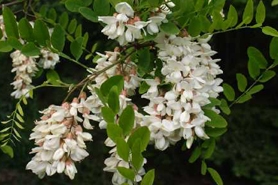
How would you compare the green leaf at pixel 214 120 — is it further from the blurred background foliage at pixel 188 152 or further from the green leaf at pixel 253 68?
the blurred background foliage at pixel 188 152

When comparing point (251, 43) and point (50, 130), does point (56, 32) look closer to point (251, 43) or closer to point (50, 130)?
point (50, 130)

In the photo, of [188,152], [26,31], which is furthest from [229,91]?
[188,152]

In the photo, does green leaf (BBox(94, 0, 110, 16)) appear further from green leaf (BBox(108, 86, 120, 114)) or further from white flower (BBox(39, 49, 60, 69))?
white flower (BBox(39, 49, 60, 69))

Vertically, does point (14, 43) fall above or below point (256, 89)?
above

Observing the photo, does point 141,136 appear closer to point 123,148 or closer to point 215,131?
point 123,148

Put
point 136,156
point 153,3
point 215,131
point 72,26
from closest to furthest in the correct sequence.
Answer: point 136,156, point 153,3, point 215,131, point 72,26

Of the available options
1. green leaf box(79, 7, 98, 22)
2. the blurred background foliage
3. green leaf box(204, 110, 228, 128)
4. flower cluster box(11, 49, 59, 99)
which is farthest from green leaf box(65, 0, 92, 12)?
the blurred background foliage

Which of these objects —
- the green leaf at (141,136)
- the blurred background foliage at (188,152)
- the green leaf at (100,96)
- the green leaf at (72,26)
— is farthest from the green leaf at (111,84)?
the blurred background foliage at (188,152)
